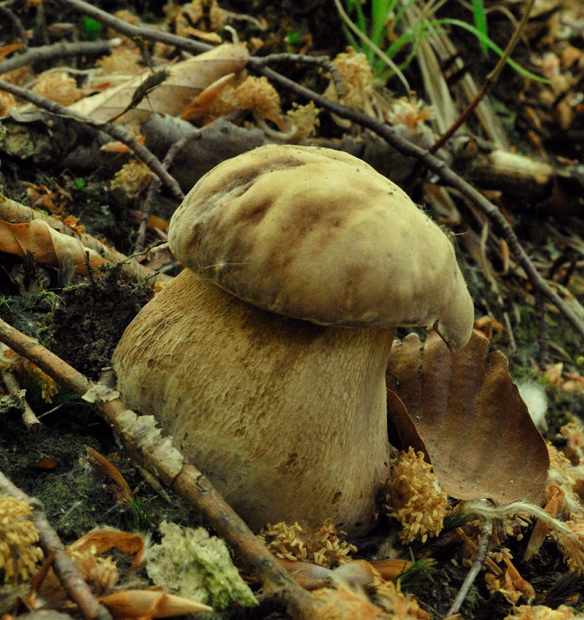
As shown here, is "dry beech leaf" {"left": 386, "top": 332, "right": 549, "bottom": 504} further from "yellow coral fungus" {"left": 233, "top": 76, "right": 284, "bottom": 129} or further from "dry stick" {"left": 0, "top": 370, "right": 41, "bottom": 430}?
"yellow coral fungus" {"left": 233, "top": 76, "right": 284, "bottom": 129}

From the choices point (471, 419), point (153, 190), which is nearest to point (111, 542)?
point (471, 419)

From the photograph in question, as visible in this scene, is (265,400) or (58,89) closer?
(265,400)

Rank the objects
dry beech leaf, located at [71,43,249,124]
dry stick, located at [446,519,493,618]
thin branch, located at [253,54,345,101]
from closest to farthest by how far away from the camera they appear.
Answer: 1. dry stick, located at [446,519,493,618]
2. dry beech leaf, located at [71,43,249,124]
3. thin branch, located at [253,54,345,101]

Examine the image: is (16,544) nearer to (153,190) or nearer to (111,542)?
(111,542)

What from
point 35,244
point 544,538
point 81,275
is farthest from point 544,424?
point 35,244

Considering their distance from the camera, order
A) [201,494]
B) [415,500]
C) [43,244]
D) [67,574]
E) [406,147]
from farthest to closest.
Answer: [406,147]
[43,244]
[415,500]
[201,494]
[67,574]

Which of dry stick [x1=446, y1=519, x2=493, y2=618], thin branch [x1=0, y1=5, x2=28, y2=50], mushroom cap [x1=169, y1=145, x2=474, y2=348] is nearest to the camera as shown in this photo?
mushroom cap [x1=169, y1=145, x2=474, y2=348]

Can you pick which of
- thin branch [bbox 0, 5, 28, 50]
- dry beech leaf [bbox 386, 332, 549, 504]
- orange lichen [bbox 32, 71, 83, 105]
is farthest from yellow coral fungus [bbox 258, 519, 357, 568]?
thin branch [bbox 0, 5, 28, 50]

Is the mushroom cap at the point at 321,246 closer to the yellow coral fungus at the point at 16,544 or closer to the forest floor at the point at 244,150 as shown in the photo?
the forest floor at the point at 244,150
